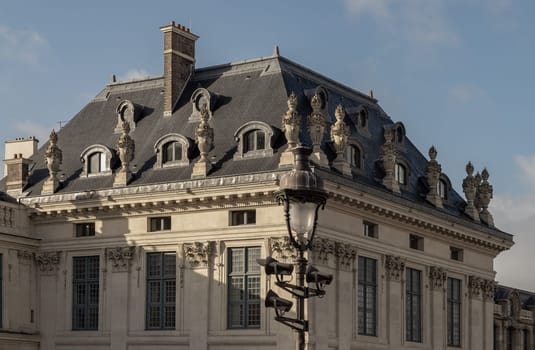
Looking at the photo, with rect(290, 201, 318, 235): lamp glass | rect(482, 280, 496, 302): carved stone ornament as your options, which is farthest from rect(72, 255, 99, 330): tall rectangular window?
rect(290, 201, 318, 235): lamp glass

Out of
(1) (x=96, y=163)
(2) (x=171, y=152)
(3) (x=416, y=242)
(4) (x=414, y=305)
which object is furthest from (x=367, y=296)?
(1) (x=96, y=163)

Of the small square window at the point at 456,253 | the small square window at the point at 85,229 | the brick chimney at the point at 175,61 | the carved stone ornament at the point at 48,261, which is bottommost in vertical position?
the carved stone ornament at the point at 48,261

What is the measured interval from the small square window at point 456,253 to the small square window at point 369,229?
8.02 meters

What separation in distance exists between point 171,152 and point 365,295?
419 inches

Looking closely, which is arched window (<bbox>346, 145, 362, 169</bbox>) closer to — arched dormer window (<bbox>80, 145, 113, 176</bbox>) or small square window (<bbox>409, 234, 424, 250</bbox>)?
small square window (<bbox>409, 234, 424, 250</bbox>)

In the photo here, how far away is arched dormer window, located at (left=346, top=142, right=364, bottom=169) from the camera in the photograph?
5500 centimetres

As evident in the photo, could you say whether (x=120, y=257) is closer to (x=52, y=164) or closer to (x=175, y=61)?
(x=52, y=164)

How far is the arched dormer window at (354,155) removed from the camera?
2165 inches

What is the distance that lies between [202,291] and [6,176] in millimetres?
12984

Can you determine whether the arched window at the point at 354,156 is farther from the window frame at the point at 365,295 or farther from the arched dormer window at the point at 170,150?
the arched dormer window at the point at 170,150

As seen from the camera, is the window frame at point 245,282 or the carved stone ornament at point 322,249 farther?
the window frame at point 245,282

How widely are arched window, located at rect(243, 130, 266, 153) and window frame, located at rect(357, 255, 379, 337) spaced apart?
21.9 ft

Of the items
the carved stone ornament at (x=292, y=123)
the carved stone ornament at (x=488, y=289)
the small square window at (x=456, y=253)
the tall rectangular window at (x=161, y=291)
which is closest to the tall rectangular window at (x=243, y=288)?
the tall rectangular window at (x=161, y=291)

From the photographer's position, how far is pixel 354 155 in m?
55.5
